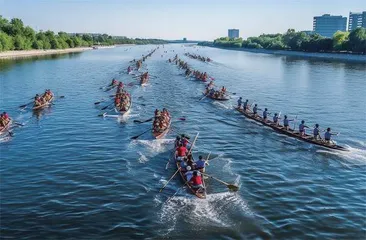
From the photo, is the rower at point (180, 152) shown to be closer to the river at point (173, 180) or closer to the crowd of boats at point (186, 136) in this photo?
the crowd of boats at point (186, 136)

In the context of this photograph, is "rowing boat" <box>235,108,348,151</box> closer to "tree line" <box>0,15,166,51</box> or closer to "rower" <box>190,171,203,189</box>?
"rower" <box>190,171,203,189</box>

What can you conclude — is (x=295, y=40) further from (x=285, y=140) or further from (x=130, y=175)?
(x=130, y=175)

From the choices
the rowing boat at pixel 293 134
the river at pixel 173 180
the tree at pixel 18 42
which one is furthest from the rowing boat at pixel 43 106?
the tree at pixel 18 42

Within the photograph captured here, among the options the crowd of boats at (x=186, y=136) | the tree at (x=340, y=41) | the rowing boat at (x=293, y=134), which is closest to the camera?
the crowd of boats at (x=186, y=136)

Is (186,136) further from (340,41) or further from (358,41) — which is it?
(340,41)

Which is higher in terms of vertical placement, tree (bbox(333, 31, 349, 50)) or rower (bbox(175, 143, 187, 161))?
tree (bbox(333, 31, 349, 50))

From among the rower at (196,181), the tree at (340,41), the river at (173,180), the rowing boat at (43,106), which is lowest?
the river at (173,180)

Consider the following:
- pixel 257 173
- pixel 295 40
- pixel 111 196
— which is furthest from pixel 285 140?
pixel 295 40

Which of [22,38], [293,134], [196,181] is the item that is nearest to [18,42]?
[22,38]

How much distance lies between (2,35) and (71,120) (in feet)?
337

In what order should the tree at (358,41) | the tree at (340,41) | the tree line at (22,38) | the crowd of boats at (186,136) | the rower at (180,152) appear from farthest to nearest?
the tree at (340,41) → the tree at (358,41) → the tree line at (22,38) → the rower at (180,152) → the crowd of boats at (186,136)

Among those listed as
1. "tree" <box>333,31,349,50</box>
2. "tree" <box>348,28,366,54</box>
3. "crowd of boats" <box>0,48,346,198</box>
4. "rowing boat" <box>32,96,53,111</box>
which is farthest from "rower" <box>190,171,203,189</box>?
"tree" <box>333,31,349,50</box>

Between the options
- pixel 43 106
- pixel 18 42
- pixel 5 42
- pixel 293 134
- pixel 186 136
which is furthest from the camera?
pixel 18 42

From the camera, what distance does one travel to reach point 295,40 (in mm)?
189250
